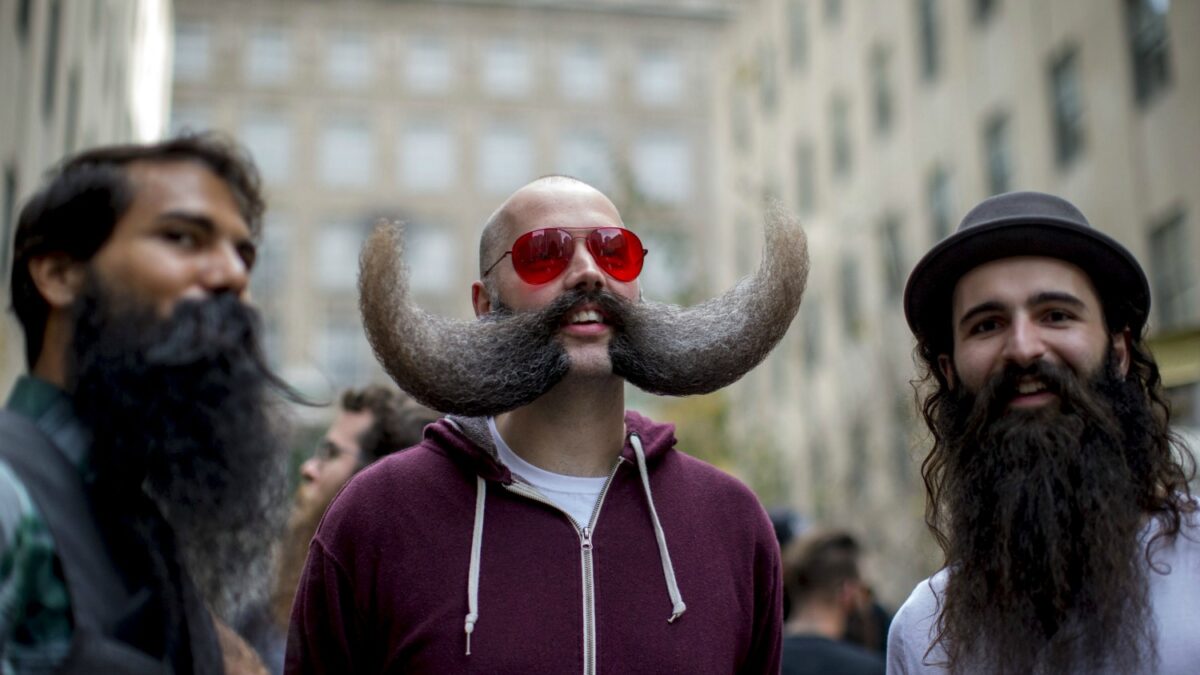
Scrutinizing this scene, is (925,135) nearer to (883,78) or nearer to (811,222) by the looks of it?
(883,78)

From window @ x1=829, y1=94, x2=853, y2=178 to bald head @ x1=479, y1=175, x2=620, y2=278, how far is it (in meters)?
22.0

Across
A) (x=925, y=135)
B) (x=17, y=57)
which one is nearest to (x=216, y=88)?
(x=925, y=135)

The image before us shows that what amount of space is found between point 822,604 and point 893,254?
56.8 feet

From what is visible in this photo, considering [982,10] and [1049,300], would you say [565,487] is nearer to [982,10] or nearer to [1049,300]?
[1049,300]

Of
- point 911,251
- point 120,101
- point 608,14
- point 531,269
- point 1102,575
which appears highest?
point 608,14

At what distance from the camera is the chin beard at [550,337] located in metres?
3.16

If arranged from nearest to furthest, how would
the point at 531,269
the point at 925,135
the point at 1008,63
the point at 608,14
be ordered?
the point at 531,269 < the point at 1008,63 < the point at 925,135 < the point at 608,14

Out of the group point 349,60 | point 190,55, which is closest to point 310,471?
point 349,60

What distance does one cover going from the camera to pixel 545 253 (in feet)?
10.7

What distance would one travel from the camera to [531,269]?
3.28 meters

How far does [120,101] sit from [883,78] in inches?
510

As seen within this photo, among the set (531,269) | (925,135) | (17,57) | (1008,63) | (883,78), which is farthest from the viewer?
(883,78)

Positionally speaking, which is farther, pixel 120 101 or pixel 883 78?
pixel 883 78

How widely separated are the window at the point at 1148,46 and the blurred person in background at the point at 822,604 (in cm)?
1066
